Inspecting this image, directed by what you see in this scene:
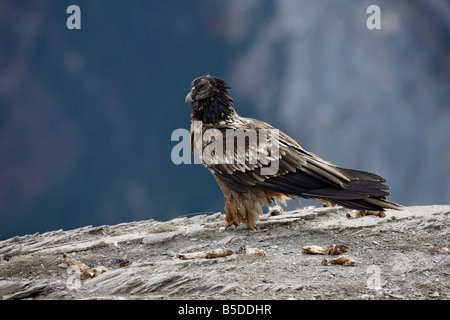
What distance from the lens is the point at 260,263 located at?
672 centimetres

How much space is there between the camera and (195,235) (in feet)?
29.6

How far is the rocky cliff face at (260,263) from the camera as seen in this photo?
5715mm

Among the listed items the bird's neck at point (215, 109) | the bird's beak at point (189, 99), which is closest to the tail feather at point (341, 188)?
the bird's neck at point (215, 109)

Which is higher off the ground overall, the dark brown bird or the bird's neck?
the bird's neck

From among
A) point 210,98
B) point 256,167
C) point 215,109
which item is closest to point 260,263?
point 256,167

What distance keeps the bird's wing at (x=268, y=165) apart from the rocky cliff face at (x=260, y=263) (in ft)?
3.60

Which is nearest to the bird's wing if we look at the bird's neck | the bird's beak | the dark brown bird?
the dark brown bird

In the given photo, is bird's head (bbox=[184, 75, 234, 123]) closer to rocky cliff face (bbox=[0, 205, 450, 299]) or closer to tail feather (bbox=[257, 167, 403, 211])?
tail feather (bbox=[257, 167, 403, 211])

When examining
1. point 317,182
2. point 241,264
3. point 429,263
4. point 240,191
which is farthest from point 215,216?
point 429,263

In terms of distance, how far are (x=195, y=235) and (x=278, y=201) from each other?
197 cm

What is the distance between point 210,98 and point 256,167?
6.66 feet

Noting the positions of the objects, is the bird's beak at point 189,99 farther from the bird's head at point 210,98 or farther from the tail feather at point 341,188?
the tail feather at point 341,188

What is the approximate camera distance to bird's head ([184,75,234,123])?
30.0 feet

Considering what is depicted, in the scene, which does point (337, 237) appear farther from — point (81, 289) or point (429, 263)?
point (81, 289)
